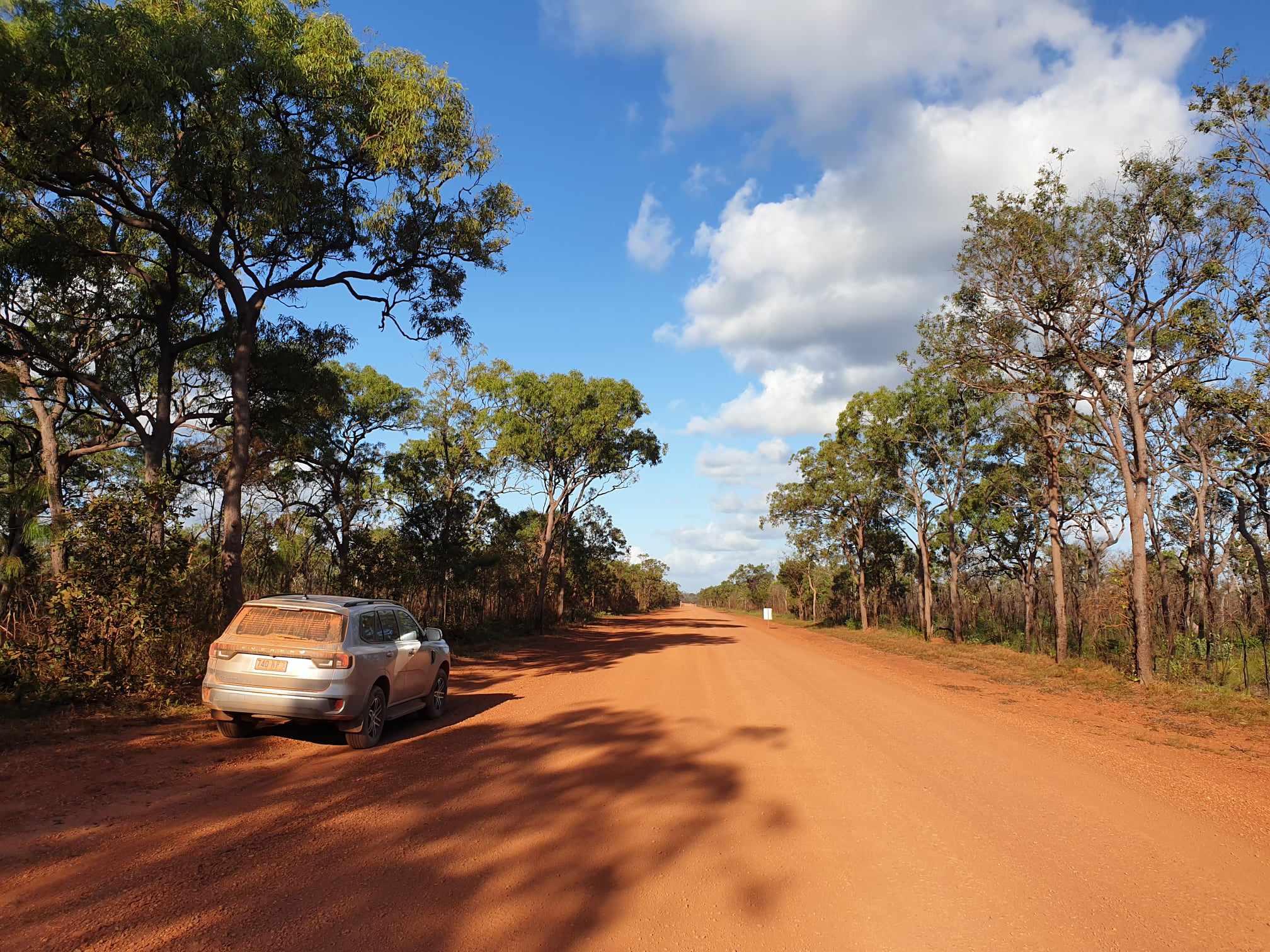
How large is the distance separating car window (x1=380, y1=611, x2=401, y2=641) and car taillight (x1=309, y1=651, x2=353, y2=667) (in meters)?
1.14

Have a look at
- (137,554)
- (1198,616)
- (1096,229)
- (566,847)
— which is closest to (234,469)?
(137,554)

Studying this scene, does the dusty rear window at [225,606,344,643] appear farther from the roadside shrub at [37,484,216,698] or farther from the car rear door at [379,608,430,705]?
the roadside shrub at [37,484,216,698]

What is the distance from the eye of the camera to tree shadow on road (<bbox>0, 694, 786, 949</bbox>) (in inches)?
147

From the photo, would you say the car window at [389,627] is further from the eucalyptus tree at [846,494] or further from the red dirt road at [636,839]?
the eucalyptus tree at [846,494]

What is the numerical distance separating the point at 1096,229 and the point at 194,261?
19906 mm

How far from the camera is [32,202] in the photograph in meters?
12.4

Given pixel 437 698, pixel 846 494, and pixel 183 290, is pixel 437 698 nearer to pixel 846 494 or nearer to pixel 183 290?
pixel 183 290

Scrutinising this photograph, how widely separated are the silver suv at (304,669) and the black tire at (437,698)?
1.26m

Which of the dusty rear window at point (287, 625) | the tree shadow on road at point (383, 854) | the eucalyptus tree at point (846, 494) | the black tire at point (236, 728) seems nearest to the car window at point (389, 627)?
the dusty rear window at point (287, 625)

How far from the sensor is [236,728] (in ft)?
26.9

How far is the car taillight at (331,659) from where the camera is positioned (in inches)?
296

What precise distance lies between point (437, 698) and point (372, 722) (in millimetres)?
2062

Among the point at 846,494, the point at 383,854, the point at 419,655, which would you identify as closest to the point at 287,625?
the point at 419,655

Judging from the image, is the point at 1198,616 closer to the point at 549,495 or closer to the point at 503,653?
the point at 549,495
